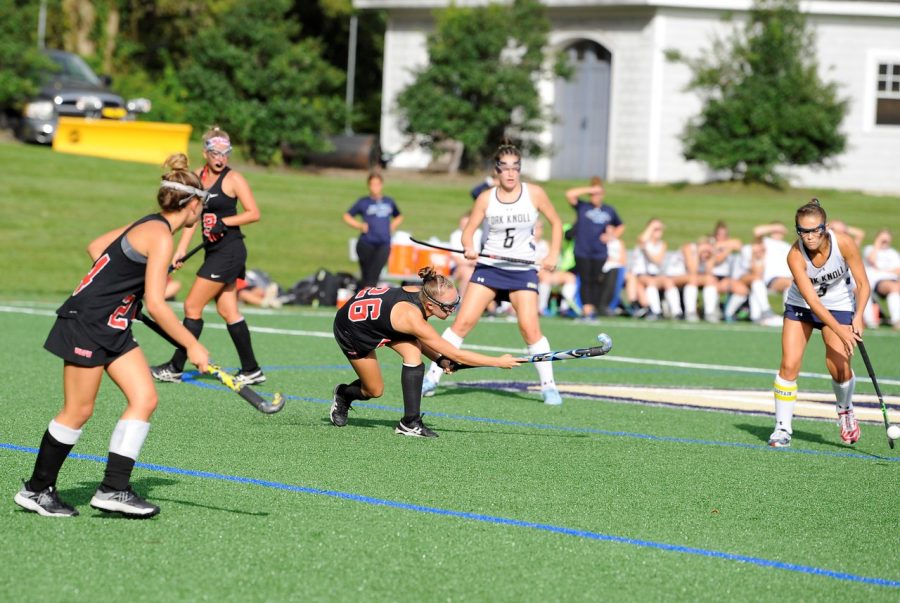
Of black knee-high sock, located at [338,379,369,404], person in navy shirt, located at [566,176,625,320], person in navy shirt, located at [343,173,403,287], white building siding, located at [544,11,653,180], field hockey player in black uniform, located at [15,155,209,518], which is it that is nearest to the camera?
field hockey player in black uniform, located at [15,155,209,518]

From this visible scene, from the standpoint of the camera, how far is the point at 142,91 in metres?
37.7

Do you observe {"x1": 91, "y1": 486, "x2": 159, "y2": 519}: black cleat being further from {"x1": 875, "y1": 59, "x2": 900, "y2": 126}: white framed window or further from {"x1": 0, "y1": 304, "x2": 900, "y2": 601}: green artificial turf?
{"x1": 875, "y1": 59, "x2": 900, "y2": 126}: white framed window

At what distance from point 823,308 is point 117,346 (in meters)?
4.90

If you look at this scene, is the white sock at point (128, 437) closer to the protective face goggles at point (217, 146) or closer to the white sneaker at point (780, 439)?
the white sneaker at point (780, 439)

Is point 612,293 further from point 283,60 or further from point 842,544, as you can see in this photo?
point 283,60

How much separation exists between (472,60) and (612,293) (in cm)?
1544

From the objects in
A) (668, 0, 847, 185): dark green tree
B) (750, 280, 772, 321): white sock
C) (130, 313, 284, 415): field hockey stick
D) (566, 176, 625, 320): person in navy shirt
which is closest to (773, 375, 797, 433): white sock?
(130, 313, 284, 415): field hockey stick

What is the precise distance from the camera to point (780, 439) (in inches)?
371

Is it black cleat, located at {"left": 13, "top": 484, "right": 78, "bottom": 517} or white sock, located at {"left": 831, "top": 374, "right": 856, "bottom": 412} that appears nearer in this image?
black cleat, located at {"left": 13, "top": 484, "right": 78, "bottom": 517}

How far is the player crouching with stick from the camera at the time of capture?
877 centimetres

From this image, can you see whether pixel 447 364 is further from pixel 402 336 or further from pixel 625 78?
pixel 625 78

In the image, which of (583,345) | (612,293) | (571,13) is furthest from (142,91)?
(583,345)

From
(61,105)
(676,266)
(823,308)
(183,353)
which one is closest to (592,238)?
(676,266)

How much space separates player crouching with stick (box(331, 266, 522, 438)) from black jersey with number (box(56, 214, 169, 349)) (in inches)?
105
